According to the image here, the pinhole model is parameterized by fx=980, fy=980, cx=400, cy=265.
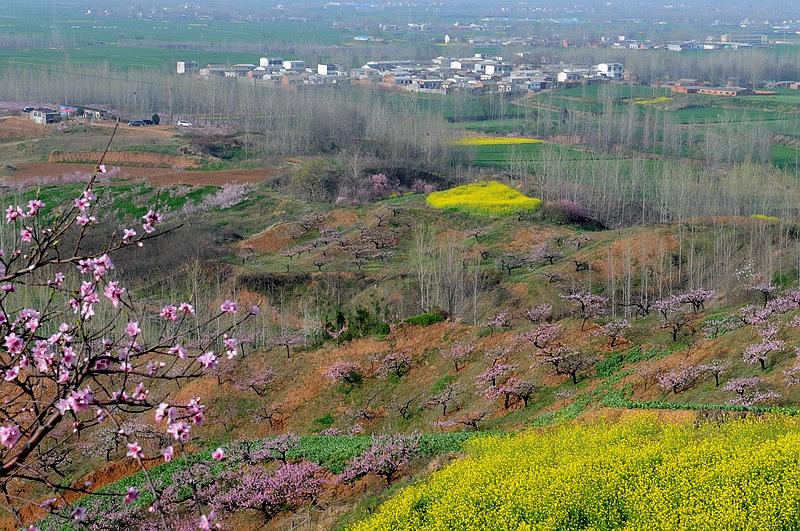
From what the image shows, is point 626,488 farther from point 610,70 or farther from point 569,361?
point 610,70

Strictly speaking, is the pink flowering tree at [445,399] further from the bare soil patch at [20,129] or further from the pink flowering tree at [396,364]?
the bare soil patch at [20,129]

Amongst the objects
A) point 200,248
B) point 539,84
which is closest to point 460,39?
point 539,84

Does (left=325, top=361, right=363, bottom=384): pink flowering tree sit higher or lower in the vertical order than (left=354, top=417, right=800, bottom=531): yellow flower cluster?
lower

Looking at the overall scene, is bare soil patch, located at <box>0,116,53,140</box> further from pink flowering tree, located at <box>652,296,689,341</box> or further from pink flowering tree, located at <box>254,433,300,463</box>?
pink flowering tree, located at <box>254,433,300,463</box>

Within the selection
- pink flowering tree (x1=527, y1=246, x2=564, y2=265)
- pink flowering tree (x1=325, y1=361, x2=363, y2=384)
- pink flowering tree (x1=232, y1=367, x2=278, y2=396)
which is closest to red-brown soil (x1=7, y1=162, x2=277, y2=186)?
pink flowering tree (x1=527, y1=246, x2=564, y2=265)

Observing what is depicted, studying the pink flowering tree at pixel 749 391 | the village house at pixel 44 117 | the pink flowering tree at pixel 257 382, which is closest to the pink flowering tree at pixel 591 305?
the pink flowering tree at pixel 749 391
